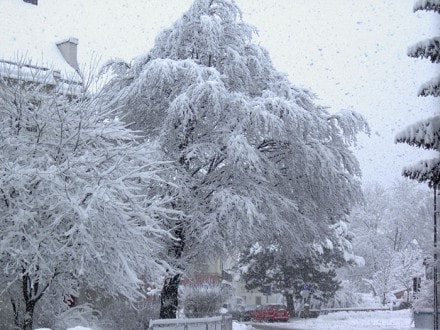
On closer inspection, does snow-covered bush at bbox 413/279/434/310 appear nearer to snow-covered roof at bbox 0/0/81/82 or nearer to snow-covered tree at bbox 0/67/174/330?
snow-covered roof at bbox 0/0/81/82

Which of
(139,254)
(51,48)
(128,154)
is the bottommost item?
(139,254)

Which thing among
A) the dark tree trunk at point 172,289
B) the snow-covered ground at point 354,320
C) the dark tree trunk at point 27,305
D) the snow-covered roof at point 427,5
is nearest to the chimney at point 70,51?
the dark tree trunk at point 172,289

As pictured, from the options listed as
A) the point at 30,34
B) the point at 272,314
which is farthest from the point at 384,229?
the point at 30,34

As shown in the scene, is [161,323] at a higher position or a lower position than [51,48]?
lower

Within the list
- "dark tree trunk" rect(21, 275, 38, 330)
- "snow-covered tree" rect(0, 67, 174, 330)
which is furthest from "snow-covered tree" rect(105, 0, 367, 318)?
"dark tree trunk" rect(21, 275, 38, 330)

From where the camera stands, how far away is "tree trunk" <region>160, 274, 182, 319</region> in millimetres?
23062

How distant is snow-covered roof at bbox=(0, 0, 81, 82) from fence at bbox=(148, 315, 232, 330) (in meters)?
15.2

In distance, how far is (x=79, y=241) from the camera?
1310 cm

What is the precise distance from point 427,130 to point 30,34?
27.0m

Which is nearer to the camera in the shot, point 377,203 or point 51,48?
point 51,48

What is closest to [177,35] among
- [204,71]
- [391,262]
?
[204,71]

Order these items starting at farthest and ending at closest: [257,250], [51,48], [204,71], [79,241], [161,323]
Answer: [257,250] < [51,48] < [204,71] < [161,323] < [79,241]

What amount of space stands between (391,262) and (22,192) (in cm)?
5369

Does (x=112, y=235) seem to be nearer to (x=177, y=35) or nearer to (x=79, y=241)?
(x=79, y=241)
